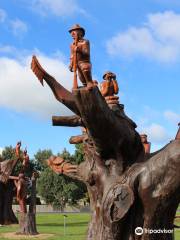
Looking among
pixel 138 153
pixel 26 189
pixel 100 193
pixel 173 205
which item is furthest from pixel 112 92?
pixel 26 189

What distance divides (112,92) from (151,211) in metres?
1.99

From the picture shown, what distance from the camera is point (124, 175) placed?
543 cm

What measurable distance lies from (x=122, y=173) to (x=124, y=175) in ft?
0.33

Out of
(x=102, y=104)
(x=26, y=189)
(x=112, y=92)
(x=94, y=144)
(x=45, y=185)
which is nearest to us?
(x=102, y=104)

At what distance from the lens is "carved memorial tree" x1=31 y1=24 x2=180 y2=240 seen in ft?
16.7

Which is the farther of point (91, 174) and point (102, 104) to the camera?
point (91, 174)

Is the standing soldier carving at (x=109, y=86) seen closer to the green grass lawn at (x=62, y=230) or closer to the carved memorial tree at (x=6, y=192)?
the green grass lawn at (x=62, y=230)

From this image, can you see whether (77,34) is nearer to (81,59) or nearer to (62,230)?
(81,59)

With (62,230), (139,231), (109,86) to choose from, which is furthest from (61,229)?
(139,231)

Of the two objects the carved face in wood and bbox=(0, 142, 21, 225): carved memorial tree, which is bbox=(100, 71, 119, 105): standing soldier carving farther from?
bbox=(0, 142, 21, 225): carved memorial tree

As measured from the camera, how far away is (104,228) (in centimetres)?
534

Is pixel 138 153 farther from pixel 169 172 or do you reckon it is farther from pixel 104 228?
pixel 104 228

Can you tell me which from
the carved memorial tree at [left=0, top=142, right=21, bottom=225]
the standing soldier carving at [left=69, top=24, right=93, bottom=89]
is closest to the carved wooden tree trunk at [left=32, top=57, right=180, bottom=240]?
the standing soldier carving at [left=69, top=24, right=93, bottom=89]

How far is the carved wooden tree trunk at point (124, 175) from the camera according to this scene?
511cm
